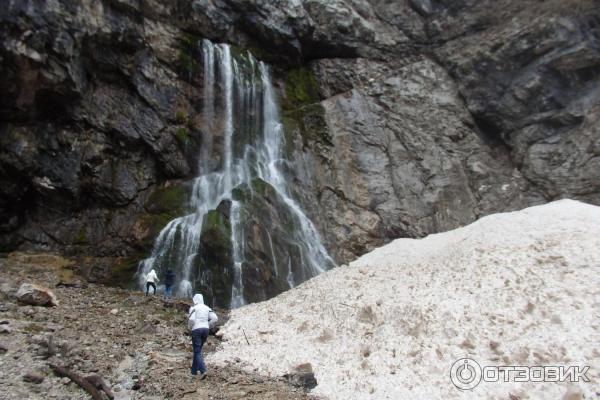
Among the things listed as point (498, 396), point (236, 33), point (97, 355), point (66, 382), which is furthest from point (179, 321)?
point (236, 33)

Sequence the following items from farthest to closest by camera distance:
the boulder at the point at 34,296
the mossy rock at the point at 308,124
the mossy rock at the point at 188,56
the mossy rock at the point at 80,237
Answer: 1. the mossy rock at the point at 308,124
2. the mossy rock at the point at 188,56
3. the mossy rock at the point at 80,237
4. the boulder at the point at 34,296

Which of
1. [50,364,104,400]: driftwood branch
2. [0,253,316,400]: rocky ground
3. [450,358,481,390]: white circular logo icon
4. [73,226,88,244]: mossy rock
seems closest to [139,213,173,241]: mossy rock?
[73,226,88,244]: mossy rock

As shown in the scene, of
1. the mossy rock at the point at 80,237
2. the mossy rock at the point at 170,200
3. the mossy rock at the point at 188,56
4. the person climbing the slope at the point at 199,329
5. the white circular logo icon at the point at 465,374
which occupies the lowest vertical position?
the white circular logo icon at the point at 465,374

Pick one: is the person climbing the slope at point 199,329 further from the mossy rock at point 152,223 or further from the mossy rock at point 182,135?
the mossy rock at point 182,135

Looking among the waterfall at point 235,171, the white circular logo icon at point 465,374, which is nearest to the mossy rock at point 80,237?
the waterfall at point 235,171

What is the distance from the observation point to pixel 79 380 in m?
9.95

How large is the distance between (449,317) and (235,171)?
20.0 meters

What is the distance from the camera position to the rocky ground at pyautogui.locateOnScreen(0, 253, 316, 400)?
9984 millimetres

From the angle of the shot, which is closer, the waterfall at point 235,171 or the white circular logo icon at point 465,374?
the white circular logo icon at point 465,374

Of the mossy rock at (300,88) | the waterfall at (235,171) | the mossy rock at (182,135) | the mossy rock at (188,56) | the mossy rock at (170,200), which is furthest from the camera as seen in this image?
the mossy rock at (300,88)

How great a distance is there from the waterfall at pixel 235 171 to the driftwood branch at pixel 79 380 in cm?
1018

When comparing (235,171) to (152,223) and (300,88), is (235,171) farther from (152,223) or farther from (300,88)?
(300,88)

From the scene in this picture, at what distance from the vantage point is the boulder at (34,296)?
14898 mm

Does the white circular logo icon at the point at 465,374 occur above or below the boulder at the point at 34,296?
below
